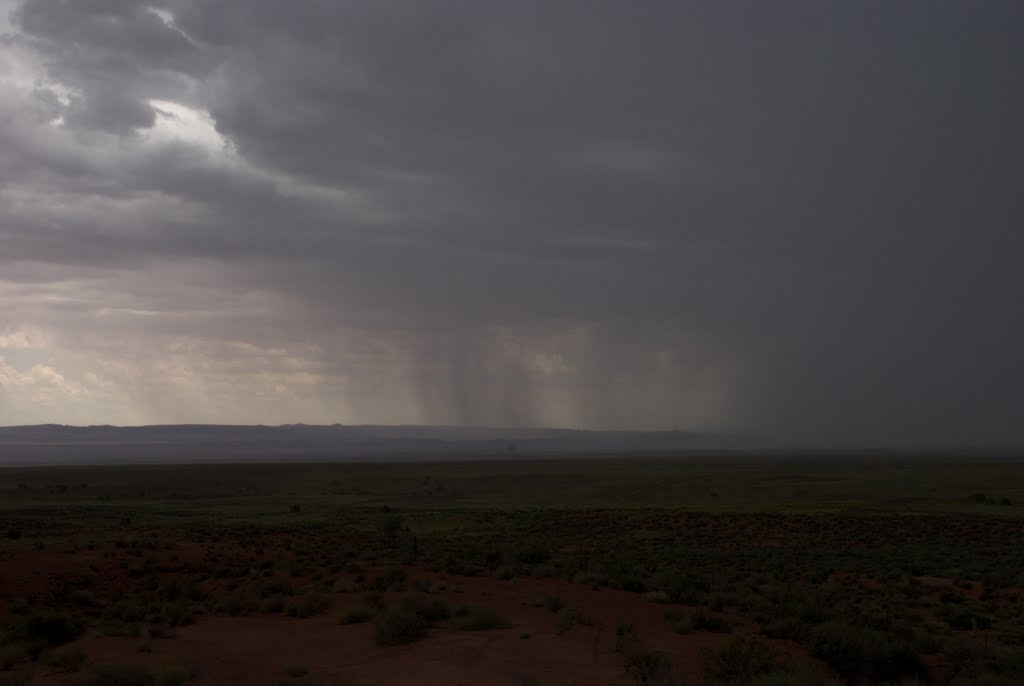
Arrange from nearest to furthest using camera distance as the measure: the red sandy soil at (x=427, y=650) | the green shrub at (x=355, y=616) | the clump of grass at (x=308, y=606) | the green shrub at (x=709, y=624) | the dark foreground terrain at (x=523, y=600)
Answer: the red sandy soil at (x=427, y=650)
the dark foreground terrain at (x=523, y=600)
the green shrub at (x=709, y=624)
the green shrub at (x=355, y=616)
the clump of grass at (x=308, y=606)

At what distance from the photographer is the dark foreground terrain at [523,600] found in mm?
14414

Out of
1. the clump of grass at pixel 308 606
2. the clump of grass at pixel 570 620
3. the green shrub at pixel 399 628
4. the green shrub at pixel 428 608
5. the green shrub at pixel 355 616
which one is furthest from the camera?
the clump of grass at pixel 308 606

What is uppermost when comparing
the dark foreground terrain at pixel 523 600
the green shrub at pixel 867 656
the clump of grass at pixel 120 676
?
the clump of grass at pixel 120 676

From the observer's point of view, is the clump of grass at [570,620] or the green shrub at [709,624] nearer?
the clump of grass at [570,620]

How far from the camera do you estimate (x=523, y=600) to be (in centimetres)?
2152

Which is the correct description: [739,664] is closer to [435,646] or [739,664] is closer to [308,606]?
[435,646]

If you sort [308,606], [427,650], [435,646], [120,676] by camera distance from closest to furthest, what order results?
1. [120,676]
2. [427,650]
3. [435,646]
4. [308,606]

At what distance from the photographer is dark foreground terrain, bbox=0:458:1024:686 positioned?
14.4m

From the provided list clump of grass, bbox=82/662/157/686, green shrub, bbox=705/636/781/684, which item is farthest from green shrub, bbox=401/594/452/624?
green shrub, bbox=705/636/781/684

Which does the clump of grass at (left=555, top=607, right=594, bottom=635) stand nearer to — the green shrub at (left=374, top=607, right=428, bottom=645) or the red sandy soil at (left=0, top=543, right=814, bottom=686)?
the red sandy soil at (left=0, top=543, right=814, bottom=686)

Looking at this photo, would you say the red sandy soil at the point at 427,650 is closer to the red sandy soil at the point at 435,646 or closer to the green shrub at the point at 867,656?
the red sandy soil at the point at 435,646

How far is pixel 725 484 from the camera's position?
92.9 meters

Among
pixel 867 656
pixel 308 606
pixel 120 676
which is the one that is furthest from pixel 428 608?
pixel 867 656

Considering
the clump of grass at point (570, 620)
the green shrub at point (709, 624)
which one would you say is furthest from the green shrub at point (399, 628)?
the green shrub at point (709, 624)
